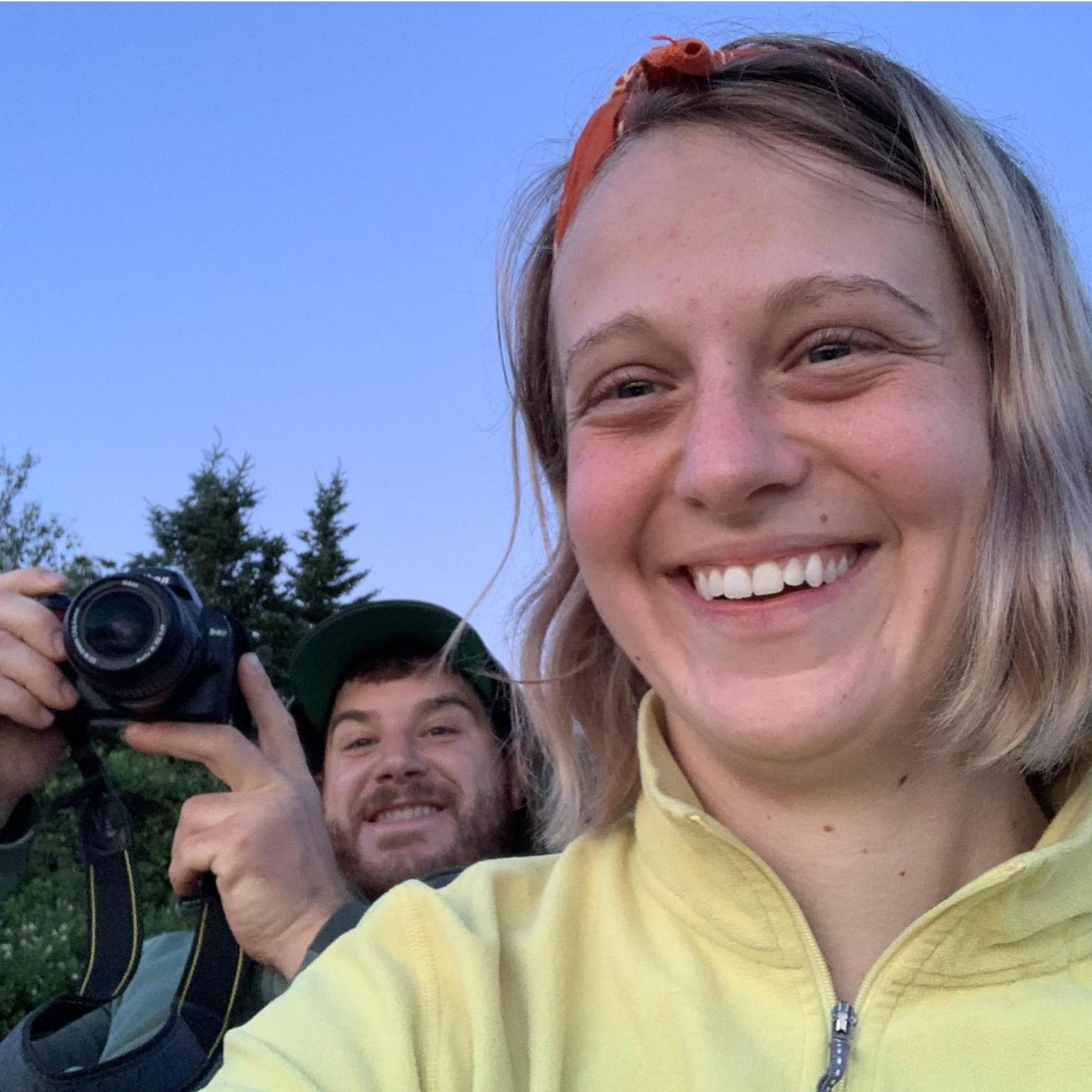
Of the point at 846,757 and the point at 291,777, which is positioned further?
the point at 291,777

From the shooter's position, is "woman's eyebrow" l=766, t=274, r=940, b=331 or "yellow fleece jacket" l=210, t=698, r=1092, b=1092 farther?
"woman's eyebrow" l=766, t=274, r=940, b=331

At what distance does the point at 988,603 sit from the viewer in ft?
3.83

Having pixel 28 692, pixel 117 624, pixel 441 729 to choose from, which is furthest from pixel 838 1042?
pixel 441 729

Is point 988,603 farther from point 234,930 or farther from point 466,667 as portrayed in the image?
point 466,667

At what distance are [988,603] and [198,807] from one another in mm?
1741

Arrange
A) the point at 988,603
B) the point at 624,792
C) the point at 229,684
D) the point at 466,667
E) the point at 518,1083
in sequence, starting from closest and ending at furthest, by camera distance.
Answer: the point at 518,1083
the point at 988,603
the point at 624,792
the point at 229,684
the point at 466,667

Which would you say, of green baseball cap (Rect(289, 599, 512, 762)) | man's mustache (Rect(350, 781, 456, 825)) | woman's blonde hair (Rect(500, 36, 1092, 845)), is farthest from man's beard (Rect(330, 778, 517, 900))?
woman's blonde hair (Rect(500, 36, 1092, 845))

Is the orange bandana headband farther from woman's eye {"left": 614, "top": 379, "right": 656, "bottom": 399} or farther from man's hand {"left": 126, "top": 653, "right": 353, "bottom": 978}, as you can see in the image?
man's hand {"left": 126, "top": 653, "right": 353, "bottom": 978}

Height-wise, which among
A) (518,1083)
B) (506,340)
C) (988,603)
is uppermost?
(506,340)

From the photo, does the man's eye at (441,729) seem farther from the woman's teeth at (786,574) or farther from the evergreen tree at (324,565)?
the evergreen tree at (324,565)

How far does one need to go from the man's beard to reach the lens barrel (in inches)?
46.3

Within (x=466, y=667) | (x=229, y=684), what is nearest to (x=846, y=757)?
(x=229, y=684)

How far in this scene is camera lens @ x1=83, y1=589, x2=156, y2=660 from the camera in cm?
214

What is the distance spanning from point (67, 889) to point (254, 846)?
5.70m
